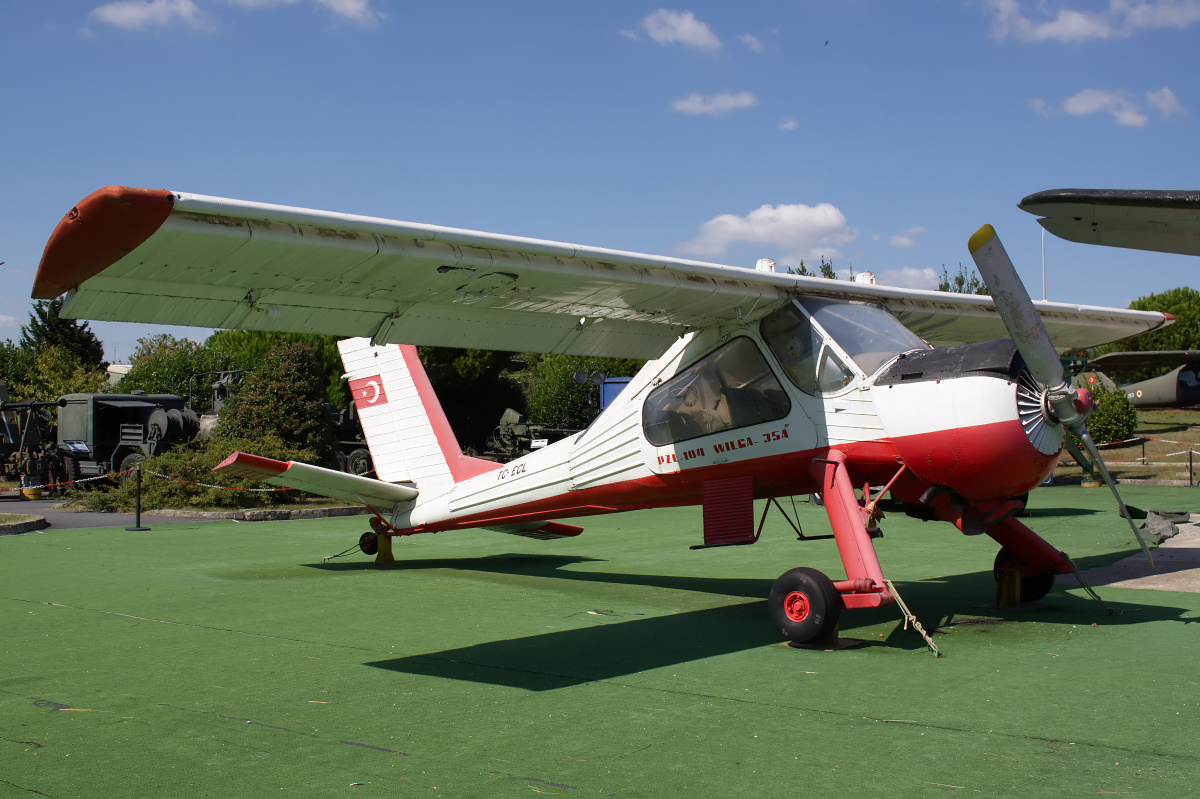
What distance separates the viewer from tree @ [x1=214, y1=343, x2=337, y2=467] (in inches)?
806

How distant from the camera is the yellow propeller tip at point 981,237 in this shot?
6.03 m

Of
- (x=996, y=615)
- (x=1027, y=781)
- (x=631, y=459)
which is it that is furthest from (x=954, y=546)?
(x=1027, y=781)

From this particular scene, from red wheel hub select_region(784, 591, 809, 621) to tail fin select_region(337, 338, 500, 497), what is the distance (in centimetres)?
446

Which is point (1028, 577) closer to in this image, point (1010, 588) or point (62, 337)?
point (1010, 588)

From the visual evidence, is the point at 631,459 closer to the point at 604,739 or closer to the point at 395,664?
the point at 395,664

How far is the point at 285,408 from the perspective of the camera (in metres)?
20.6

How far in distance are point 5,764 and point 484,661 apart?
2.64 metres

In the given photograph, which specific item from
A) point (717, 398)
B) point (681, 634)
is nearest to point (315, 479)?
point (717, 398)

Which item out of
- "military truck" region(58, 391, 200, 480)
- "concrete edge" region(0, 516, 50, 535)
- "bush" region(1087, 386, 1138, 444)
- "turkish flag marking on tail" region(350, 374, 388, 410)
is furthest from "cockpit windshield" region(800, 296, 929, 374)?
"bush" region(1087, 386, 1138, 444)

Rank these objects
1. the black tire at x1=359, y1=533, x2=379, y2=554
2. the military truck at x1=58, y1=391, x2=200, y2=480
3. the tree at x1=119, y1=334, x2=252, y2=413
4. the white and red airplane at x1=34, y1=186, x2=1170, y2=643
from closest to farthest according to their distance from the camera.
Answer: the white and red airplane at x1=34, y1=186, x2=1170, y2=643 < the black tire at x1=359, y1=533, x2=379, y2=554 < the military truck at x1=58, y1=391, x2=200, y2=480 < the tree at x1=119, y1=334, x2=252, y2=413

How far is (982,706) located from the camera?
464 cm

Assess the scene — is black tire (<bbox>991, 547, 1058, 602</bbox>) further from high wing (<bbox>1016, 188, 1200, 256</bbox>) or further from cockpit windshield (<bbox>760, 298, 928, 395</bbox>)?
high wing (<bbox>1016, 188, 1200, 256</bbox>)

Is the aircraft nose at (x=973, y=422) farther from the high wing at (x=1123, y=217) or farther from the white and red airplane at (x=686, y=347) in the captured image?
the high wing at (x=1123, y=217)

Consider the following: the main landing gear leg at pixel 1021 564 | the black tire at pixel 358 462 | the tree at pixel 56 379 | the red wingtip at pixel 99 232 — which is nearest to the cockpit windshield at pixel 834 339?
the main landing gear leg at pixel 1021 564
